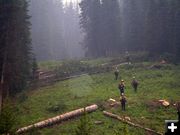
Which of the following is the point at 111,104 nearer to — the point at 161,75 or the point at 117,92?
the point at 117,92

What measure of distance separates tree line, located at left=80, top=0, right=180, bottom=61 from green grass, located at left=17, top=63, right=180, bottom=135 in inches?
574

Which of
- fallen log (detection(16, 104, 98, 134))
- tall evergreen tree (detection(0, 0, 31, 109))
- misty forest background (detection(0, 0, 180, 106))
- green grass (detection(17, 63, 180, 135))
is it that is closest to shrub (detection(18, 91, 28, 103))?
green grass (detection(17, 63, 180, 135))

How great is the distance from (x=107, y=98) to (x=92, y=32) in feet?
139

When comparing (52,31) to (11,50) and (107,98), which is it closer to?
(11,50)

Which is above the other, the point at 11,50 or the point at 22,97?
the point at 11,50

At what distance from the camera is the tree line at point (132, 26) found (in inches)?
2451

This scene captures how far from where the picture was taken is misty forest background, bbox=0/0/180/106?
3392 centimetres

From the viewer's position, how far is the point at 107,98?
31391 mm

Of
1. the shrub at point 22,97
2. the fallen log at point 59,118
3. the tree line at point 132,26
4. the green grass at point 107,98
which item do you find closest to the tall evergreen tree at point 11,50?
the shrub at point 22,97

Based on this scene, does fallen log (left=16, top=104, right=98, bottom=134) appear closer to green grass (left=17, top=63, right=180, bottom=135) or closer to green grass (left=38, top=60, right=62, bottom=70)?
green grass (left=17, top=63, right=180, bottom=135)

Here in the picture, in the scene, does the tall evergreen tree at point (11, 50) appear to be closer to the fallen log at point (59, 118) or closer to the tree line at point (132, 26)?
the fallen log at point (59, 118)

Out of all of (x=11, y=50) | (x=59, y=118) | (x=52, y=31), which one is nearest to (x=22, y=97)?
(x=11, y=50)

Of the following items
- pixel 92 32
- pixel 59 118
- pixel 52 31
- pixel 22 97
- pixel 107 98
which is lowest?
pixel 59 118

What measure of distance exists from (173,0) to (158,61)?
15898 millimetres
